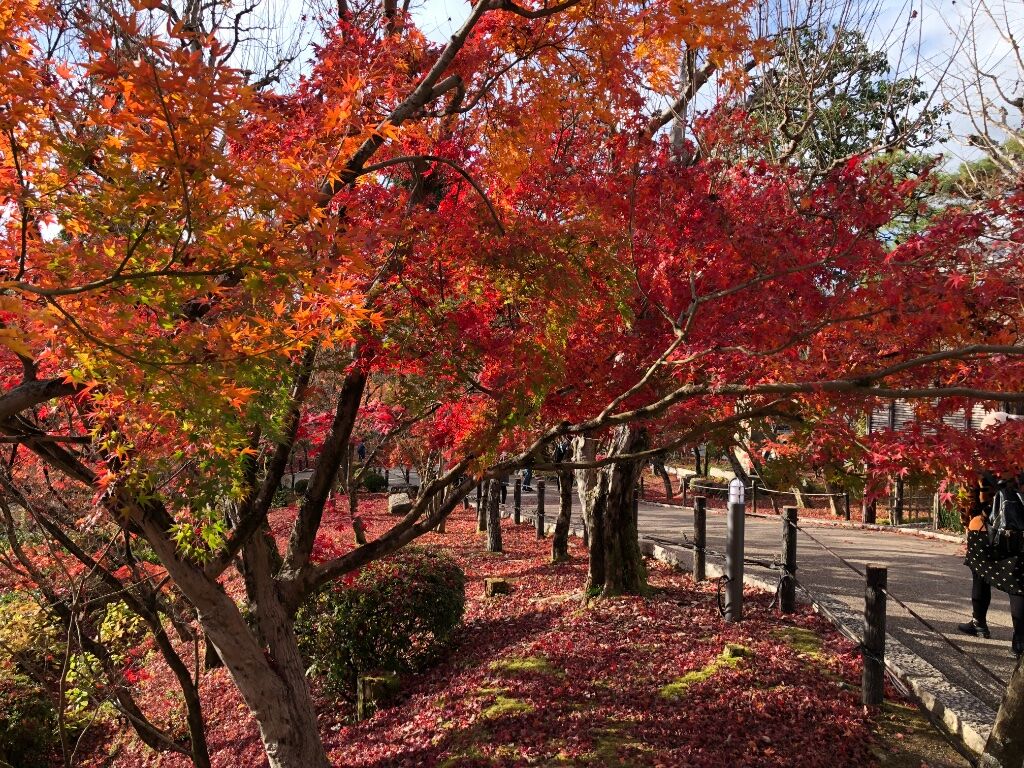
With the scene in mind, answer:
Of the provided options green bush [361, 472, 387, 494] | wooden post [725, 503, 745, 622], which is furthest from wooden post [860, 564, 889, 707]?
green bush [361, 472, 387, 494]

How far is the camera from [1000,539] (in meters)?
5.94

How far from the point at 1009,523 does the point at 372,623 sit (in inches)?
251

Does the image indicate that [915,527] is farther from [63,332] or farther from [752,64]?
[63,332]

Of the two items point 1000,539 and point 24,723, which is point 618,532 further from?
point 24,723

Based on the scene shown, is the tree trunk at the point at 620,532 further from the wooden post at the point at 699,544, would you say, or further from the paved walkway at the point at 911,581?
the paved walkway at the point at 911,581

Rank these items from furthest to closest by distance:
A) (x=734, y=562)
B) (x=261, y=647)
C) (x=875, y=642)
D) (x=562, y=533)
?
(x=562, y=533), (x=734, y=562), (x=875, y=642), (x=261, y=647)

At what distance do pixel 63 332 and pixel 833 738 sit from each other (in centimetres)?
553

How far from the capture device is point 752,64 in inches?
337

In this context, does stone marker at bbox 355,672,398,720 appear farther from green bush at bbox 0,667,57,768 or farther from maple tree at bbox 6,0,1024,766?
green bush at bbox 0,667,57,768

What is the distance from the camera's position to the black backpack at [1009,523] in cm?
588

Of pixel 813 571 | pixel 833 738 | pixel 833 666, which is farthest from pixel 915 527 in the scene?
pixel 833 738

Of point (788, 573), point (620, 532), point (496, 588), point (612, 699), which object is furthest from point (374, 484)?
point (612, 699)

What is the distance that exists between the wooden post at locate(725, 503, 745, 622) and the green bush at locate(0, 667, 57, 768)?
27.2 feet

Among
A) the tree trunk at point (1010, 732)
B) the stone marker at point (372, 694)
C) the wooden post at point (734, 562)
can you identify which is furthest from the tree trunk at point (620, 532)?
the tree trunk at point (1010, 732)
